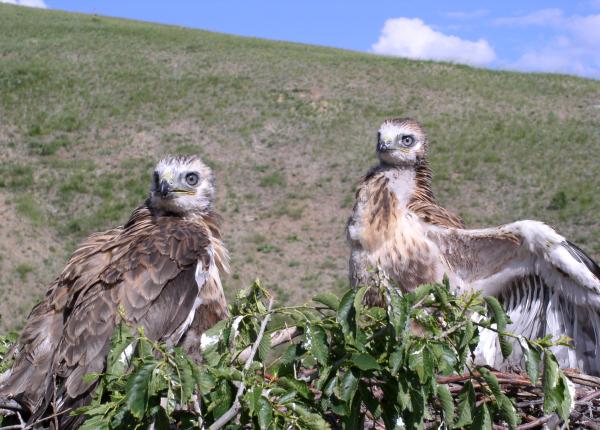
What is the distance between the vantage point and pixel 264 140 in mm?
32188

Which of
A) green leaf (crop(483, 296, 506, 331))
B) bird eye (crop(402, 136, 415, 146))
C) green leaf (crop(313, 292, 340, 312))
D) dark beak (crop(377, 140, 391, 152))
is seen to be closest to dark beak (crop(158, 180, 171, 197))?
dark beak (crop(377, 140, 391, 152))

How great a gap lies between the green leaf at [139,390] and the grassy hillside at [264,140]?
51.6ft

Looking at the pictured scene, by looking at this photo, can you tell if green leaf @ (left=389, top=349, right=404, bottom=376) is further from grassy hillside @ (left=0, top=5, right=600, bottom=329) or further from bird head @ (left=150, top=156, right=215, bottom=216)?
grassy hillside @ (left=0, top=5, right=600, bottom=329)

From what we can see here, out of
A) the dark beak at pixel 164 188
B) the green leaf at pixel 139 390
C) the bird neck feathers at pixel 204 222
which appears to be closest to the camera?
the green leaf at pixel 139 390

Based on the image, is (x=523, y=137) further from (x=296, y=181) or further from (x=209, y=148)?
(x=209, y=148)

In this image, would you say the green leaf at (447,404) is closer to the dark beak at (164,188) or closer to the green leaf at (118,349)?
the green leaf at (118,349)

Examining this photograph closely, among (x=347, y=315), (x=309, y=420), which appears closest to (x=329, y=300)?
(x=347, y=315)

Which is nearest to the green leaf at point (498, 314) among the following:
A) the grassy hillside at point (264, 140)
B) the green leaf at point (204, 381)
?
the green leaf at point (204, 381)

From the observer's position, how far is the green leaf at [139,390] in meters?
2.55

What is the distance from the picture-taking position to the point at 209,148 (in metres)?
31.2

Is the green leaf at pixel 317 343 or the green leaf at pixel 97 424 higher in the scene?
the green leaf at pixel 317 343

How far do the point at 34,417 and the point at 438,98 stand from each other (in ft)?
117

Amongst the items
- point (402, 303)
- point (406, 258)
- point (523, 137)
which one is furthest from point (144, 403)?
point (523, 137)

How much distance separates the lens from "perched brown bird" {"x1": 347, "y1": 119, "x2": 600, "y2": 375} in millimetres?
4961
